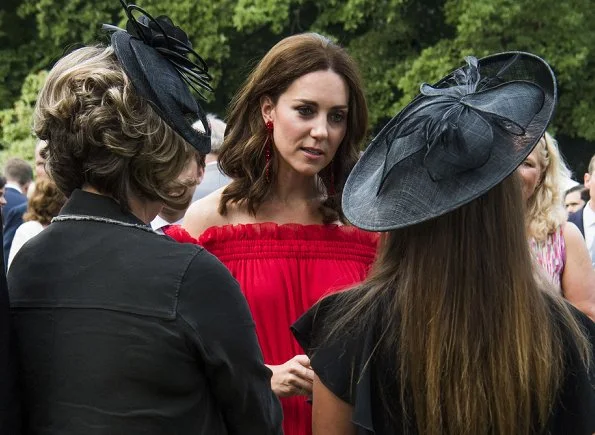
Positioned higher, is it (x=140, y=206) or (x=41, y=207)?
(x=41, y=207)

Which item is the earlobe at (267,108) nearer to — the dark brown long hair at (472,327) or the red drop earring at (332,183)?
the red drop earring at (332,183)

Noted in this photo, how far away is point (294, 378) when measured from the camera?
123 inches

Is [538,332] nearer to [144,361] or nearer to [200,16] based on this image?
[144,361]

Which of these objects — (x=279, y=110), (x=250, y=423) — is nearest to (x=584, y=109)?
(x=279, y=110)

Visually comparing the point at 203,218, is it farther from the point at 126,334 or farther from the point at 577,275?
the point at 577,275

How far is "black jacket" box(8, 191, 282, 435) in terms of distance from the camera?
214 centimetres

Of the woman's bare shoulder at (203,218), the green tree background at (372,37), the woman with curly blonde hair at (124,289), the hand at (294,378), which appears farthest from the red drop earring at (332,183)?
the green tree background at (372,37)

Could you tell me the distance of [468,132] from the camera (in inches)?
92.2

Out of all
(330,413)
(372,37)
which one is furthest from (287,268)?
(372,37)

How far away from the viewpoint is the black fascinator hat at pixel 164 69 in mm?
2229

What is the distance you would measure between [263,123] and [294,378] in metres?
0.95

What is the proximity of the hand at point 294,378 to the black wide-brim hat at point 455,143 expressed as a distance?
2.56ft

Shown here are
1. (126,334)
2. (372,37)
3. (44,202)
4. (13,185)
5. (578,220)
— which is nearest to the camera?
(126,334)

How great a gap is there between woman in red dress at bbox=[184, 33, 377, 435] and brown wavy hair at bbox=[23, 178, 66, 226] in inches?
79.7
